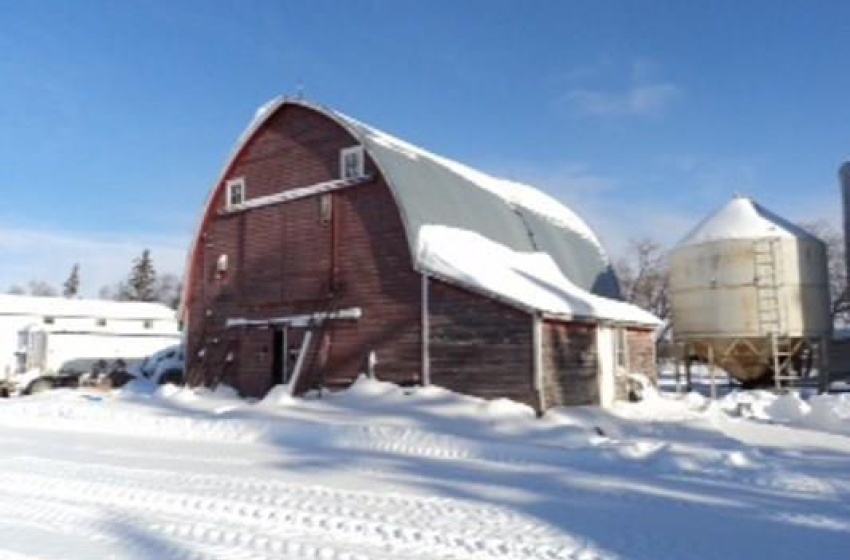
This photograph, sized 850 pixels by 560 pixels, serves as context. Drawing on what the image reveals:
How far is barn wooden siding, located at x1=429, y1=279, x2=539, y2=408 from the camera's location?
1875cm

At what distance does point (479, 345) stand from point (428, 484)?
919 cm

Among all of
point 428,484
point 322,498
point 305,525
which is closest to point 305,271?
point 428,484

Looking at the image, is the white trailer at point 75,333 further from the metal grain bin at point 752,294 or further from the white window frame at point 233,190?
the metal grain bin at point 752,294

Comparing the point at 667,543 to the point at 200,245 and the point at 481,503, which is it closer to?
the point at 481,503

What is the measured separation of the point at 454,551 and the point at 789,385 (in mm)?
22906

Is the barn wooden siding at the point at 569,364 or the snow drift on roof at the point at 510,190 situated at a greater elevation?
the snow drift on roof at the point at 510,190

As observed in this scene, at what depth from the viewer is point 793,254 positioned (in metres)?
25.8

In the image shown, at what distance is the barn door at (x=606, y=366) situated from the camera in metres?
22.2

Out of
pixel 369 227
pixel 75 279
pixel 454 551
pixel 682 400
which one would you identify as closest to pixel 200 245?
pixel 369 227

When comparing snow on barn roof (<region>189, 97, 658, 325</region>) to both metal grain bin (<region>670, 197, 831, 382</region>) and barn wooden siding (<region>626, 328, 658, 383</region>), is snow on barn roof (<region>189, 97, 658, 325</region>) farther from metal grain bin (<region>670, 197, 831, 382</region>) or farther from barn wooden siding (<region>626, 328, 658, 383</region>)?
metal grain bin (<region>670, 197, 831, 382</region>)

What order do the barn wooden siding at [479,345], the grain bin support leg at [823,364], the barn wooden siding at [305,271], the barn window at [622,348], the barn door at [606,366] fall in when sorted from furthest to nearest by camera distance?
the grain bin support leg at [823,364] → the barn window at [622,348] → the barn door at [606,366] → the barn wooden siding at [305,271] → the barn wooden siding at [479,345]

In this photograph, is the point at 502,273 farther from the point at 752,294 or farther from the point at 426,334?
the point at 752,294

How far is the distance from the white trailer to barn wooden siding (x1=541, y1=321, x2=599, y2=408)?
26.2 m

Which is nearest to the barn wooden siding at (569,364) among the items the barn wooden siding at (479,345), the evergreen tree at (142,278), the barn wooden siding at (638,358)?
the barn wooden siding at (479,345)
